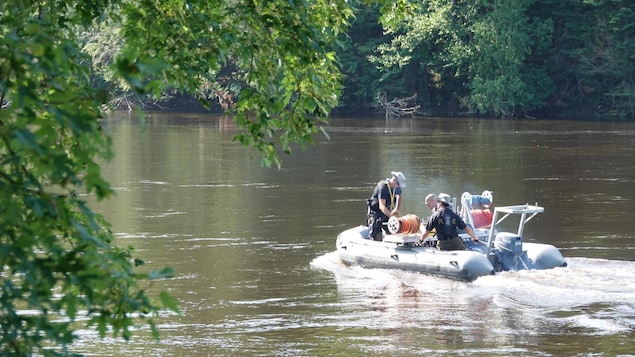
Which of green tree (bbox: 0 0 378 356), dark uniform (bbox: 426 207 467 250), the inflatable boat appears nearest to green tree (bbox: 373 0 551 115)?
the inflatable boat

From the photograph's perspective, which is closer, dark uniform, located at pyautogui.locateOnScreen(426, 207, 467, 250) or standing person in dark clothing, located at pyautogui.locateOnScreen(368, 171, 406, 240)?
dark uniform, located at pyautogui.locateOnScreen(426, 207, 467, 250)

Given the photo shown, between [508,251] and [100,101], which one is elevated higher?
[100,101]

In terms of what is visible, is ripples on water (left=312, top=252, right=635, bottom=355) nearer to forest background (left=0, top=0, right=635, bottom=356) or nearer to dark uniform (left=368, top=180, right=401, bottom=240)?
dark uniform (left=368, top=180, right=401, bottom=240)

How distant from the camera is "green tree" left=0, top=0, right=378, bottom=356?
16.0 ft

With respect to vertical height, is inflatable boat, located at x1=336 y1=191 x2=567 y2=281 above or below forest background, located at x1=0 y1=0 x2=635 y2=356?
below

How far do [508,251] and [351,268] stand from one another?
2.77 meters

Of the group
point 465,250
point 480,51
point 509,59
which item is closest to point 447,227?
point 465,250

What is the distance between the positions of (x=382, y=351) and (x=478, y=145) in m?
27.2

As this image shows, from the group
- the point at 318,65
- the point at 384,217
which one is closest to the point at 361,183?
the point at 384,217

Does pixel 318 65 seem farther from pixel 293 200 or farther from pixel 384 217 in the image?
pixel 293 200

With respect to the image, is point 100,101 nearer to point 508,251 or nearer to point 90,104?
point 90,104

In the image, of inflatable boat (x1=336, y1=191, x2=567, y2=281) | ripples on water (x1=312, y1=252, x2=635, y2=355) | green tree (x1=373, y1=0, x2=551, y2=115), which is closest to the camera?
ripples on water (x1=312, y1=252, x2=635, y2=355)

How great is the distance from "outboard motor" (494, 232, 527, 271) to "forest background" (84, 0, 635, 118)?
3682 centimetres

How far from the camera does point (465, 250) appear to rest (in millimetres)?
16438
